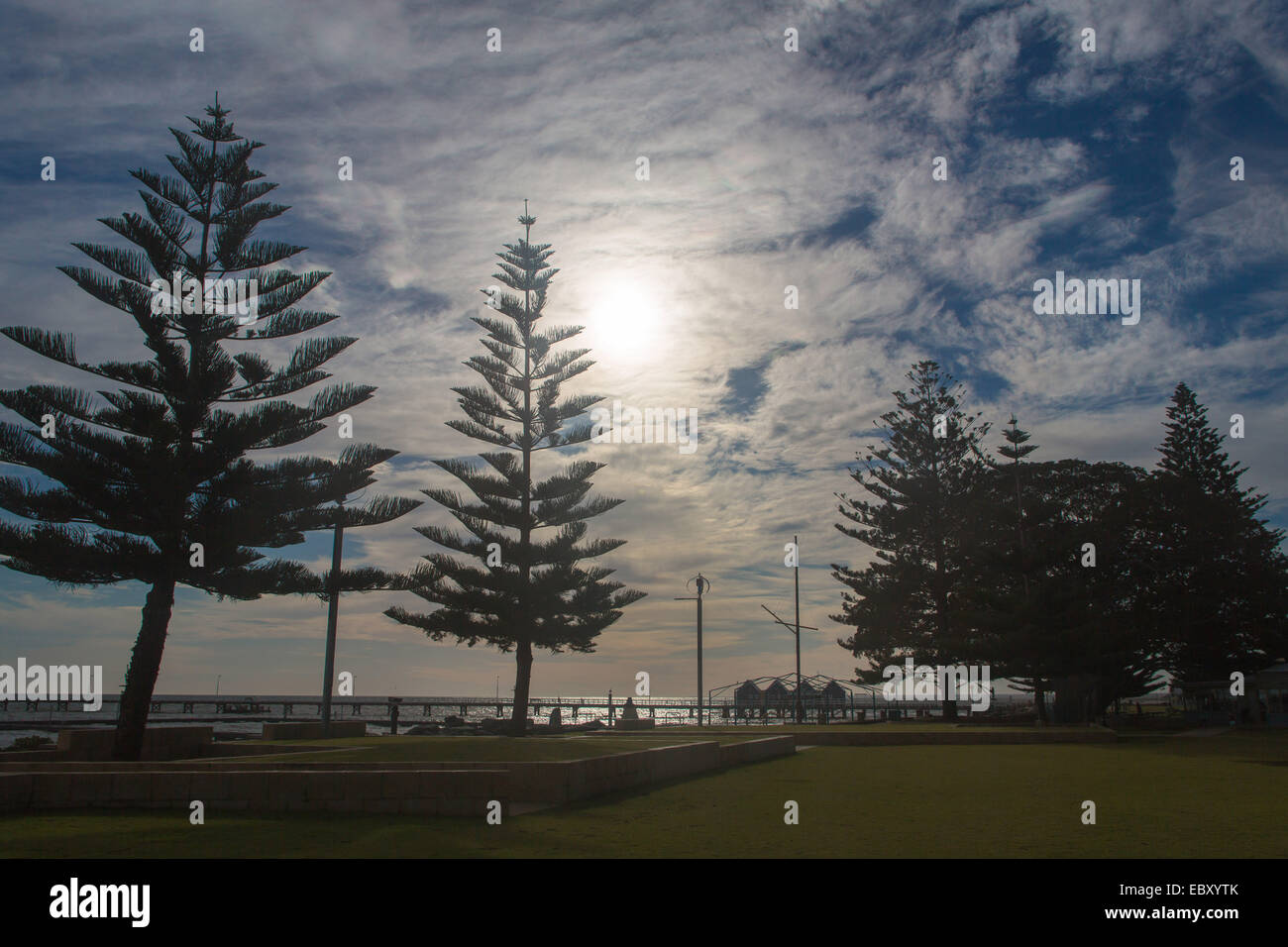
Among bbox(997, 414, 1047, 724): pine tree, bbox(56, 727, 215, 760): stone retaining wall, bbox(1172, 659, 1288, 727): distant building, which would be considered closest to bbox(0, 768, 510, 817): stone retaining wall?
bbox(56, 727, 215, 760): stone retaining wall

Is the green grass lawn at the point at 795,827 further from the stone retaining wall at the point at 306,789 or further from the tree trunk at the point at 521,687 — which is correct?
the tree trunk at the point at 521,687

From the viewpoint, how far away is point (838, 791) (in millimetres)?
8648

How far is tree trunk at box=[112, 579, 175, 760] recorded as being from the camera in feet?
38.4

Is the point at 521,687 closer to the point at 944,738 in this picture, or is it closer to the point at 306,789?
the point at 944,738

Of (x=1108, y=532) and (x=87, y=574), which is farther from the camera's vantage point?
(x=1108, y=532)

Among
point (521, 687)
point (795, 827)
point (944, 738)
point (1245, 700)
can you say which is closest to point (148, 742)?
point (521, 687)

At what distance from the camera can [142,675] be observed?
464 inches

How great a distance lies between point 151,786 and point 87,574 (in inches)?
279

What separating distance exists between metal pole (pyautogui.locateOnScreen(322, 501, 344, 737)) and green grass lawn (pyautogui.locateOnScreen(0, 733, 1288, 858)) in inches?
244

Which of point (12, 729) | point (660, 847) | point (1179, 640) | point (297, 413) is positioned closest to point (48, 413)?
point (297, 413)

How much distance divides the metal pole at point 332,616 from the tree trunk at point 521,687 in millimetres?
4261

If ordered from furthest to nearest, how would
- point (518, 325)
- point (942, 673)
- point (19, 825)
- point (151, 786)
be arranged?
point (942, 673), point (518, 325), point (151, 786), point (19, 825)

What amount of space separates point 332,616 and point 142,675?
332cm

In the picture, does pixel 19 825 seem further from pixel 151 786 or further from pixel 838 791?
pixel 838 791
